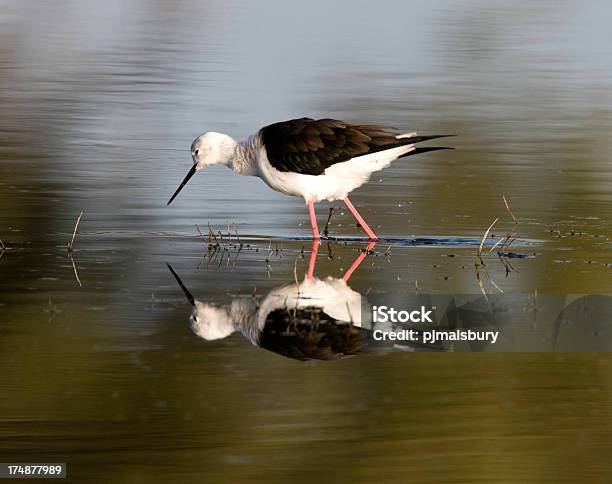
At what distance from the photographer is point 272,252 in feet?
36.1

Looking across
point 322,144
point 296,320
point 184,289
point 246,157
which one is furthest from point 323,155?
point 296,320

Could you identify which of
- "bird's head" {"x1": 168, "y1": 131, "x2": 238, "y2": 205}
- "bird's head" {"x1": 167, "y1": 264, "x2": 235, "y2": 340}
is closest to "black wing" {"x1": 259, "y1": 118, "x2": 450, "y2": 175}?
"bird's head" {"x1": 168, "y1": 131, "x2": 238, "y2": 205}

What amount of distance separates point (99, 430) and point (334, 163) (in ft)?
17.5

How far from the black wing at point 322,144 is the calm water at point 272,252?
58 cm

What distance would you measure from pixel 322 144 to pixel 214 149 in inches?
45.3

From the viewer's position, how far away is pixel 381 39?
27516mm

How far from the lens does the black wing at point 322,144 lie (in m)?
11.7

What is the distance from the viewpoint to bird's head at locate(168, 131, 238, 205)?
1242 cm

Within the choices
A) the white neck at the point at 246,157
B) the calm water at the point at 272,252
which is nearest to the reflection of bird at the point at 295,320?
the calm water at the point at 272,252

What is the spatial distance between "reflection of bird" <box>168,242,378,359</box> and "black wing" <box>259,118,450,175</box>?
7.00 feet

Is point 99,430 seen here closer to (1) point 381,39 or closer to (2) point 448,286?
(2) point 448,286

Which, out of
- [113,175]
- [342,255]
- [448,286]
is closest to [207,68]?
[113,175]

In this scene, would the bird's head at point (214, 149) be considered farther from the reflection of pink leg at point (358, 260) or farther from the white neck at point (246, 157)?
the reflection of pink leg at point (358, 260)

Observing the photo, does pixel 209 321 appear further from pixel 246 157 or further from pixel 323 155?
pixel 246 157
